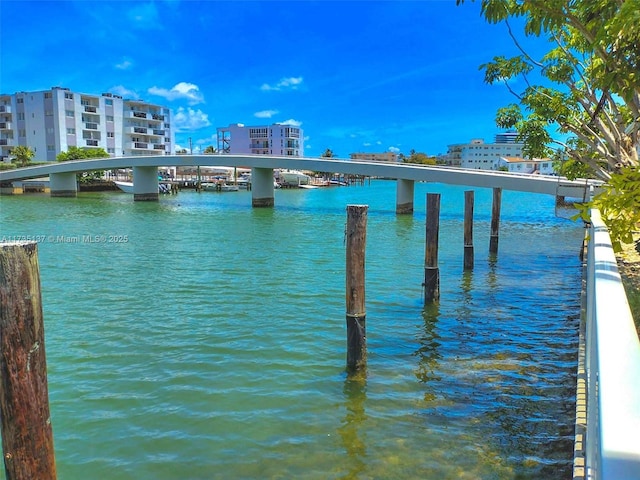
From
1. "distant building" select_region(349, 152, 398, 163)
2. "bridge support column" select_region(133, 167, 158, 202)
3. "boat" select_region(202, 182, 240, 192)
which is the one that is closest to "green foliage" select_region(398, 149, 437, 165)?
"distant building" select_region(349, 152, 398, 163)

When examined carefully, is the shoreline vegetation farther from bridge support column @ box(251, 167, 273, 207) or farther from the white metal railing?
bridge support column @ box(251, 167, 273, 207)

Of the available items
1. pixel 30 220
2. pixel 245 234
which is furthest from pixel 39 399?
pixel 30 220

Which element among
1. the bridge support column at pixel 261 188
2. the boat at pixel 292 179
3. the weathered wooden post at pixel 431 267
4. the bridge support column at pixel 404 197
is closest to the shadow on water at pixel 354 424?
the weathered wooden post at pixel 431 267

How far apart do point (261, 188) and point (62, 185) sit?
25261mm

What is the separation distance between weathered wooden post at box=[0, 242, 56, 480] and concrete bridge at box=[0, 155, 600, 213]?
22.0m

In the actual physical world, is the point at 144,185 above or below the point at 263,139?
below

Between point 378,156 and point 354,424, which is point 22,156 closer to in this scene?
point 354,424

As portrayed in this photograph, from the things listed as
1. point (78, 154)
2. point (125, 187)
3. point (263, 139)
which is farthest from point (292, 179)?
point (78, 154)

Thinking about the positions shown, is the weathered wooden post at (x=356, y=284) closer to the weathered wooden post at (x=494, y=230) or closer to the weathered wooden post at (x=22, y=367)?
the weathered wooden post at (x=22, y=367)

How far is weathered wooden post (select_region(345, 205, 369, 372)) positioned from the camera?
736 cm

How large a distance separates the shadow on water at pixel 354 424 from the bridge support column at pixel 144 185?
51.1 m

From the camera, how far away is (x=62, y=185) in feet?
190

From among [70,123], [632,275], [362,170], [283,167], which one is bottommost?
[632,275]

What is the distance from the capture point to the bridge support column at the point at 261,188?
4853cm
